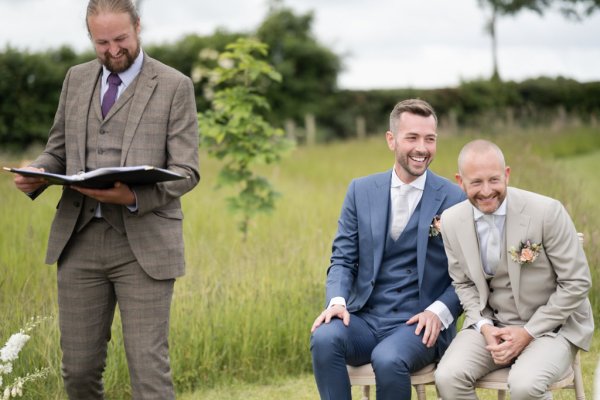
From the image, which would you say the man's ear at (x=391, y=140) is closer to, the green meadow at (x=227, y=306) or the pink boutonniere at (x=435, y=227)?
the pink boutonniere at (x=435, y=227)

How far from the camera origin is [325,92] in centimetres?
2795

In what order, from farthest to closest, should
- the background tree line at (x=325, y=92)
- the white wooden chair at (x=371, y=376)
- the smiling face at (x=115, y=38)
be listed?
the background tree line at (x=325, y=92)
the white wooden chair at (x=371, y=376)
the smiling face at (x=115, y=38)

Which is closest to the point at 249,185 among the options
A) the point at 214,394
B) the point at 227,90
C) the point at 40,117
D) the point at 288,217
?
the point at 227,90

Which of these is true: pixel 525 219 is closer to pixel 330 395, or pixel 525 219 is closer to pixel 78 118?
pixel 330 395

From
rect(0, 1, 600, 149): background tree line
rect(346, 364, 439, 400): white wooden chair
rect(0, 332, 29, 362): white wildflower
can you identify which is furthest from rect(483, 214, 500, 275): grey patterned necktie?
rect(0, 1, 600, 149): background tree line

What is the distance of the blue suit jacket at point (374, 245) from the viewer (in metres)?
4.05

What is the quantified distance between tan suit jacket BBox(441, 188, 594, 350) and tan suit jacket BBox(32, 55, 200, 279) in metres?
1.23

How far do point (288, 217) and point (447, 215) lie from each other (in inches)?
235

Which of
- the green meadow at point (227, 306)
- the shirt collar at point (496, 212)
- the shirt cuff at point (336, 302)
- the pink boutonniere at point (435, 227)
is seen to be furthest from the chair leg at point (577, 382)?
the green meadow at point (227, 306)

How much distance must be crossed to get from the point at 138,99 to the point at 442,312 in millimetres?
1665

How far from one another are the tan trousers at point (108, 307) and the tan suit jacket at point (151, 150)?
2.7 inches

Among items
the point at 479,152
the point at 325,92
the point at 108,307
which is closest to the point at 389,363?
the point at 479,152

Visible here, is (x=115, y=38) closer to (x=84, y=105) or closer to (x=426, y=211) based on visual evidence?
(x=84, y=105)

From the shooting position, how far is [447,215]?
3.94 meters
